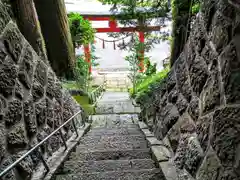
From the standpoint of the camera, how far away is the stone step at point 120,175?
316cm

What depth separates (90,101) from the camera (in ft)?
35.8

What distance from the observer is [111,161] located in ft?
12.6

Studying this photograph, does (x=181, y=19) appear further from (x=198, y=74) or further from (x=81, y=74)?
(x=81, y=74)

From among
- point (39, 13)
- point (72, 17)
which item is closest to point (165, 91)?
point (39, 13)

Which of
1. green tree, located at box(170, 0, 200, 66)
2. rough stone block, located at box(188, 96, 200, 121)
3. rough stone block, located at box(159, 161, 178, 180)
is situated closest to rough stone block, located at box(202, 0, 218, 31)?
rough stone block, located at box(188, 96, 200, 121)

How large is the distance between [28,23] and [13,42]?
4548mm

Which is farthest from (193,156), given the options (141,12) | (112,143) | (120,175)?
(141,12)

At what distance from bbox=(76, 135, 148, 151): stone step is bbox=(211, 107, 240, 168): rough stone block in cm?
252

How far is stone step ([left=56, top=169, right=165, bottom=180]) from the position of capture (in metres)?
3.16

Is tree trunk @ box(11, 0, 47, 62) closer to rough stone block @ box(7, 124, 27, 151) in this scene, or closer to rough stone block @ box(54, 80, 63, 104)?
rough stone block @ box(54, 80, 63, 104)

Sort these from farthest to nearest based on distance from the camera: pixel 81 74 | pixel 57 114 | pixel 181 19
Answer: pixel 81 74 → pixel 181 19 → pixel 57 114

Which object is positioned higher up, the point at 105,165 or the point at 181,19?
the point at 181,19

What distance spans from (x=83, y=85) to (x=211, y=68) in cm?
923

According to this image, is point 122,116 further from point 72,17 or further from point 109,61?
point 109,61
